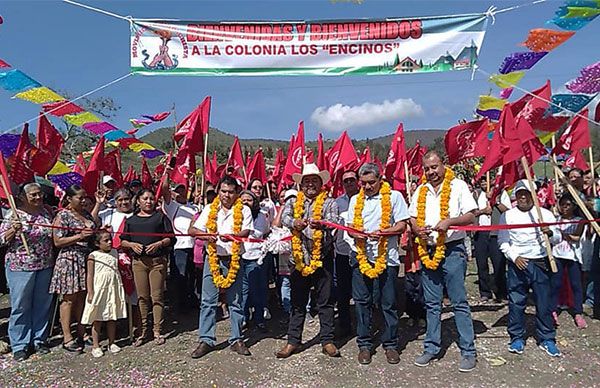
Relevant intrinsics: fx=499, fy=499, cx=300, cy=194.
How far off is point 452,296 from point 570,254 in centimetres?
238

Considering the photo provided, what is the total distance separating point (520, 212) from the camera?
18.5 ft

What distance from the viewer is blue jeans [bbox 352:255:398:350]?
17.6 ft

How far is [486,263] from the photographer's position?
25.6 feet

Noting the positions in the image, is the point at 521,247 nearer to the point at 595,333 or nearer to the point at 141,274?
the point at 595,333

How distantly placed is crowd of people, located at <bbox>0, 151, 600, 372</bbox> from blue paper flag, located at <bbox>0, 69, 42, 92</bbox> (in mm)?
1388

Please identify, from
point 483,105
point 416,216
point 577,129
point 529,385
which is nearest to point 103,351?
point 416,216

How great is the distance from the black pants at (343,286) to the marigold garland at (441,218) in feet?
3.12

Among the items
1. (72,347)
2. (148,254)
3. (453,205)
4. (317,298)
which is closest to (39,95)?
(148,254)

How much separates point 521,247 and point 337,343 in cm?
240

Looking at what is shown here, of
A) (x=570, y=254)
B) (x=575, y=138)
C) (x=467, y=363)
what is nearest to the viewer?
(x=467, y=363)

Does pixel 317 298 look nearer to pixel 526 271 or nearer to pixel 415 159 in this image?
pixel 526 271

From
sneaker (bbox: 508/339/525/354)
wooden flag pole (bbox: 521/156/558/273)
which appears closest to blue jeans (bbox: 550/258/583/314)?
sneaker (bbox: 508/339/525/354)

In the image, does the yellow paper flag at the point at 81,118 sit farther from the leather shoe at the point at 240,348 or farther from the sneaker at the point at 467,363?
the sneaker at the point at 467,363

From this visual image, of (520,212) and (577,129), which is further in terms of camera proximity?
(577,129)
